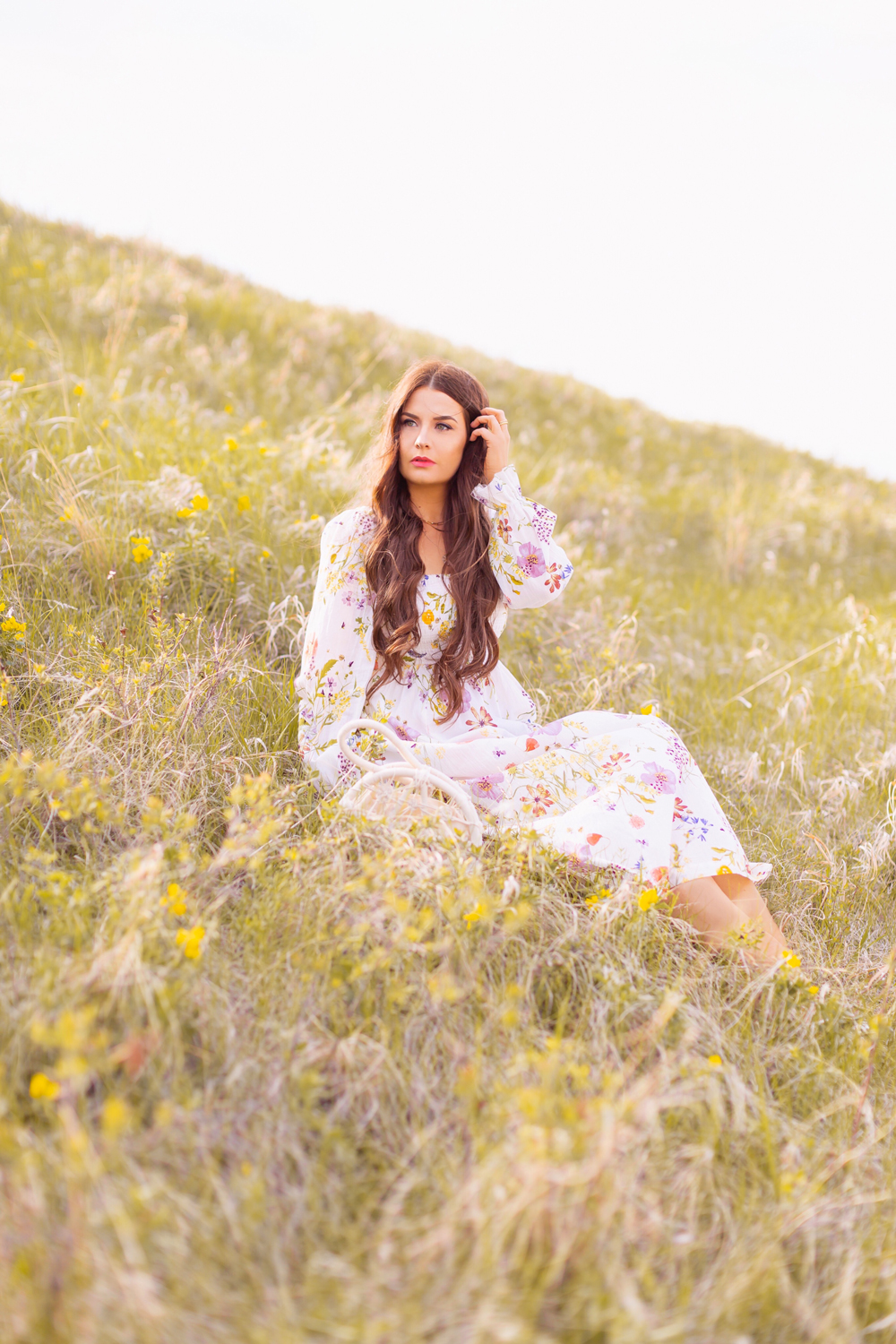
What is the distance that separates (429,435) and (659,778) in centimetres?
134

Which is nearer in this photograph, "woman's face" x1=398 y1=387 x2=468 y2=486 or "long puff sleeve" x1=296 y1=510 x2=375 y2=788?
"long puff sleeve" x1=296 y1=510 x2=375 y2=788

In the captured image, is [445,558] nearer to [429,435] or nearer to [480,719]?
[429,435]

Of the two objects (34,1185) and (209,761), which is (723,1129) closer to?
(34,1185)

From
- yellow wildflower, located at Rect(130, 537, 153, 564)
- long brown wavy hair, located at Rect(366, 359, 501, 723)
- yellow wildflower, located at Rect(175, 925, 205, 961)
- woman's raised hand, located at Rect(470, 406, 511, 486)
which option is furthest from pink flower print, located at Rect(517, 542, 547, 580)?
yellow wildflower, located at Rect(175, 925, 205, 961)

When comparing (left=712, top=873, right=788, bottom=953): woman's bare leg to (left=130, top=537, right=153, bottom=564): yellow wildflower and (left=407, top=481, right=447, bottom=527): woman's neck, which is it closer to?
(left=407, top=481, right=447, bottom=527): woman's neck

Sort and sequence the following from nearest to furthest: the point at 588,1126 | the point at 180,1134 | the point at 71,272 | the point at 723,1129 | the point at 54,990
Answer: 1. the point at 588,1126
2. the point at 180,1134
3. the point at 54,990
4. the point at 723,1129
5. the point at 71,272

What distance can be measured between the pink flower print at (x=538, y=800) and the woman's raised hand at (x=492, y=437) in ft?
3.79

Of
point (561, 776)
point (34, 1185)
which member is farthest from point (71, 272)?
point (34, 1185)

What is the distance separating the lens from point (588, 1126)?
132cm

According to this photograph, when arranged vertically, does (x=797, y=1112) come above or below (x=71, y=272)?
below

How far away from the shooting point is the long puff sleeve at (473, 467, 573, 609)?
120 inches

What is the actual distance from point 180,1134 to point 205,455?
129 inches

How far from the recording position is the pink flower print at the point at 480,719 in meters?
2.90

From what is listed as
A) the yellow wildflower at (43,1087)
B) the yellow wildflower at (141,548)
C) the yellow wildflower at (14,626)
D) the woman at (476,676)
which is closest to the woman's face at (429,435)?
the woman at (476,676)
